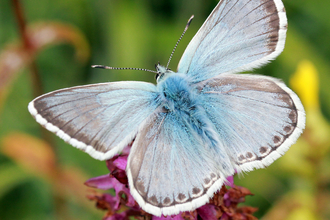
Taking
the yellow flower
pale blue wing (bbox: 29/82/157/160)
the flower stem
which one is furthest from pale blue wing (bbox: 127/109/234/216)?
the yellow flower

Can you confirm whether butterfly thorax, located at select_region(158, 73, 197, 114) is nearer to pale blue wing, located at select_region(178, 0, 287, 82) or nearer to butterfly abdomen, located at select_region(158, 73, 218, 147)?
butterfly abdomen, located at select_region(158, 73, 218, 147)

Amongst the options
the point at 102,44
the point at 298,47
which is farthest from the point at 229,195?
the point at 102,44

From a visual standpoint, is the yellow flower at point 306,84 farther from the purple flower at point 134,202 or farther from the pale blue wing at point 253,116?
the purple flower at point 134,202

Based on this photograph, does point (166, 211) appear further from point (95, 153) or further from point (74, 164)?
point (74, 164)

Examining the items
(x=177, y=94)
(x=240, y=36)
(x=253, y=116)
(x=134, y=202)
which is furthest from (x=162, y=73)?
(x=134, y=202)

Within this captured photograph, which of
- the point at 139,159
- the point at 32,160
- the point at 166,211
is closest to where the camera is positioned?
the point at 166,211

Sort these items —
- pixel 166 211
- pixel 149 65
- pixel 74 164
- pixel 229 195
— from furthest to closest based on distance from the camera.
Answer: pixel 149 65, pixel 74 164, pixel 229 195, pixel 166 211
